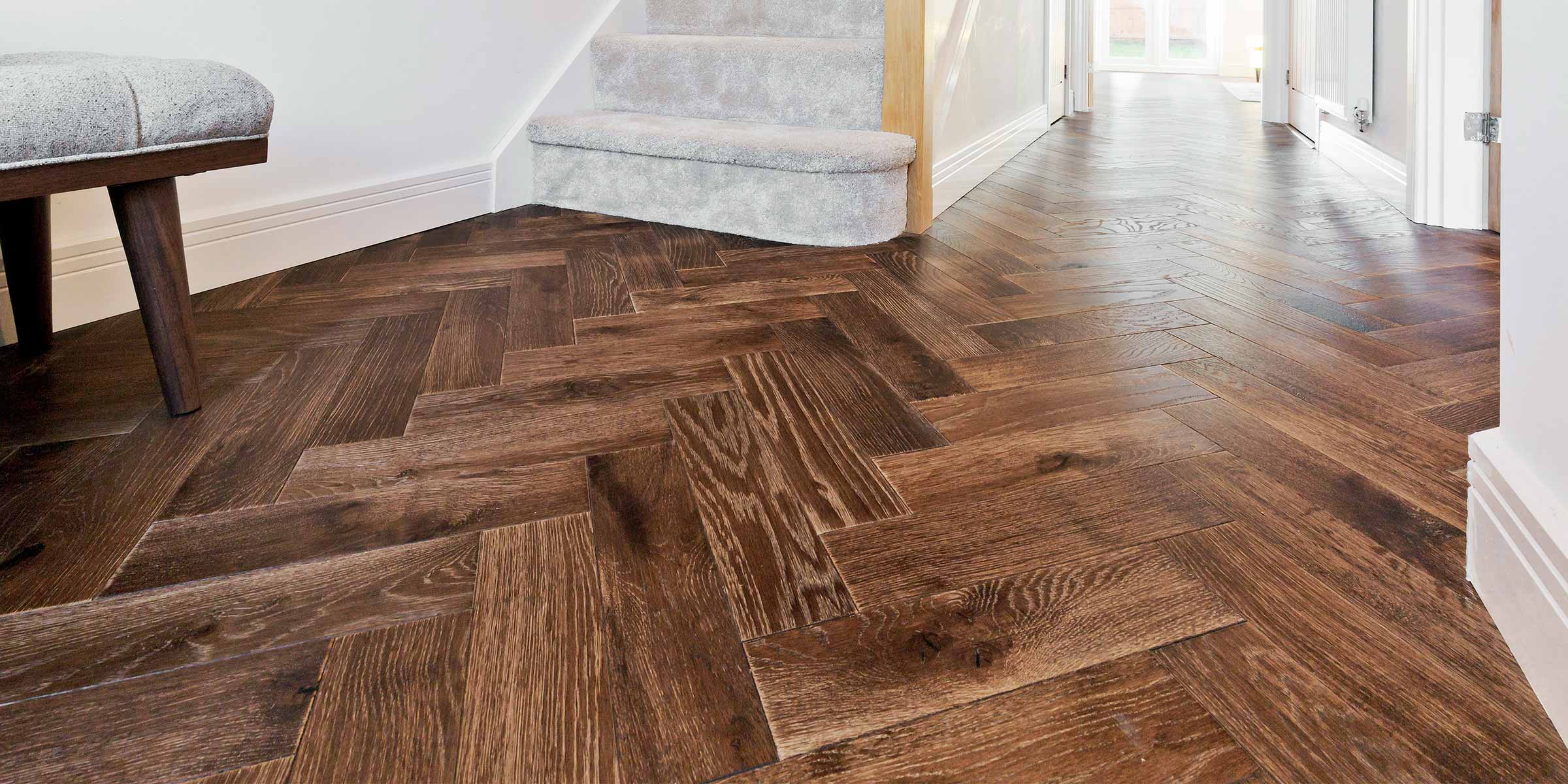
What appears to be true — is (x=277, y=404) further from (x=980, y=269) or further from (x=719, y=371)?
(x=980, y=269)

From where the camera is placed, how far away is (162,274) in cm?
106

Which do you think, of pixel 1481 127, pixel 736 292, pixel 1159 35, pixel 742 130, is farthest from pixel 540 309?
pixel 1159 35

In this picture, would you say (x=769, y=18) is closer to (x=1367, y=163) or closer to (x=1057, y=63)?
(x=1367, y=163)

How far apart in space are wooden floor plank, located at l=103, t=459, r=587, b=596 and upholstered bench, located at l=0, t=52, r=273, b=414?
0.31m

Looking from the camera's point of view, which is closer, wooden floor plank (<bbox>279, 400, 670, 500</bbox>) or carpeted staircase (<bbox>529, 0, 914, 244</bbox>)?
wooden floor plank (<bbox>279, 400, 670, 500</bbox>)

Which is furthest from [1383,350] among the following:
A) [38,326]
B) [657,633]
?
[38,326]

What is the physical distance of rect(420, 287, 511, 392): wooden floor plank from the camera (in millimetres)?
1246

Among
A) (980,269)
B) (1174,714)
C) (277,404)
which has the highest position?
(980,269)

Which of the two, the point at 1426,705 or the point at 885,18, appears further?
the point at 885,18

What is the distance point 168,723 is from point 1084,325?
1180 millimetres

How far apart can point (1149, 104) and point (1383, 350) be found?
168 inches

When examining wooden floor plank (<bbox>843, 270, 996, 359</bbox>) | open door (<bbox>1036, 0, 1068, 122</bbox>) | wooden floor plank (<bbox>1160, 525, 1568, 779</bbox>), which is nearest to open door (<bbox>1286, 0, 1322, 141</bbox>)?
open door (<bbox>1036, 0, 1068, 122</bbox>)

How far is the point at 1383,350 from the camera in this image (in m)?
1.23

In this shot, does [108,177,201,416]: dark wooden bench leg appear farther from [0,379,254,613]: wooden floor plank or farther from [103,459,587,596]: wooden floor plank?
[103,459,587,596]: wooden floor plank
